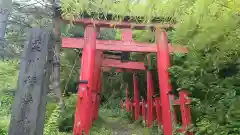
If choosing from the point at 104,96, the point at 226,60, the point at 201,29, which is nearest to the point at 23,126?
the point at 201,29

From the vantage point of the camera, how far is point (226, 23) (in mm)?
5270

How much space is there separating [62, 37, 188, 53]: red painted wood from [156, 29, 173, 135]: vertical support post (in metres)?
0.34

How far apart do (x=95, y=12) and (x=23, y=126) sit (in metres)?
5.15

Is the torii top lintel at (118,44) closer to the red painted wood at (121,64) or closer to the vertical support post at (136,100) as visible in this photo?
the red painted wood at (121,64)

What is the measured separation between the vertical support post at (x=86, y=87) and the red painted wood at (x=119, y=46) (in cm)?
36

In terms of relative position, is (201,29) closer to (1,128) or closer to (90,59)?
(90,59)

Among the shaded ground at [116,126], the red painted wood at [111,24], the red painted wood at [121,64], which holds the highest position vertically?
the red painted wood at [111,24]

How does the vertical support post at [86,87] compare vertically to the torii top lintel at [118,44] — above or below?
below

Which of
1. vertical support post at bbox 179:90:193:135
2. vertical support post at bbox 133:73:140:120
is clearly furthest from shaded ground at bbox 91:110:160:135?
vertical support post at bbox 179:90:193:135

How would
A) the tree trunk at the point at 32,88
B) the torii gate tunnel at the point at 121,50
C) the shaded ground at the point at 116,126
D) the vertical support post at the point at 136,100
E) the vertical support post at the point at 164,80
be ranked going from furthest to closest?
the vertical support post at the point at 136,100, the shaded ground at the point at 116,126, the vertical support post at the point at 164,80, the torii gate tunnel at the point at 121,50, the tree trunk at the point at 32,88

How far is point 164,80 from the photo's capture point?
8.22 metres

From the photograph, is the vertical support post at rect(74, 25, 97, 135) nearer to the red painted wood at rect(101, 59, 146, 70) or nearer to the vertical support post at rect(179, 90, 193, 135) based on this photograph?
the vertical support post at rect(179, 90, 193, 135)

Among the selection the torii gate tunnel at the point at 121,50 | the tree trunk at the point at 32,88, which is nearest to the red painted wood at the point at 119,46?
the torii gate tunnel at the point at 121,50

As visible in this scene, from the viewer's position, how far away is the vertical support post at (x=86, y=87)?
7820 millimetres
